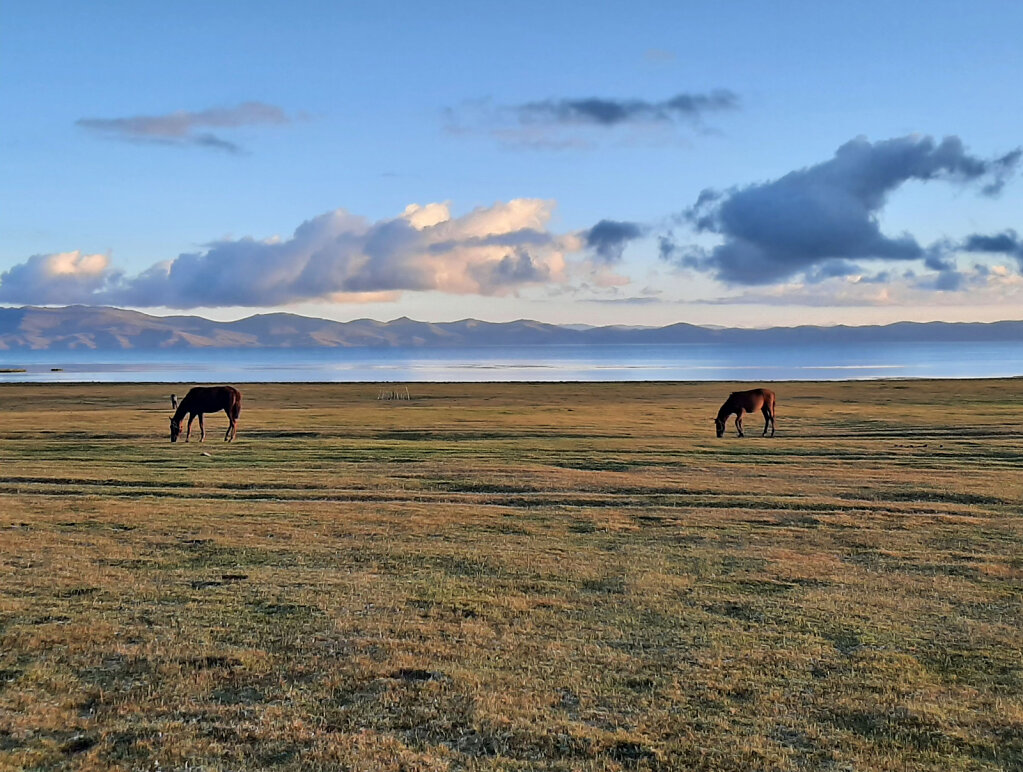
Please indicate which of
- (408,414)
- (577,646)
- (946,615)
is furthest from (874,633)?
(408,414)

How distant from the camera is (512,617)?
415 inches

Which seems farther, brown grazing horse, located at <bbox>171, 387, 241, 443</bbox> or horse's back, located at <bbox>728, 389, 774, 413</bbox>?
horse's back, located at <bbox>728, 389, 774, 413</bbox>

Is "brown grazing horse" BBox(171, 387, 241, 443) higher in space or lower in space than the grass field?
higher

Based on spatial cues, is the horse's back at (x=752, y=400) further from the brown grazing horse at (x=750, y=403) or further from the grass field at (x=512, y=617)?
the grass field at (x=512, y=617)

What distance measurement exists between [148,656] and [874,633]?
8.05 meters

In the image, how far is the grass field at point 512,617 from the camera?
707 cm

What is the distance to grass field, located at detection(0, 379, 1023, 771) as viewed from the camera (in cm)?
707

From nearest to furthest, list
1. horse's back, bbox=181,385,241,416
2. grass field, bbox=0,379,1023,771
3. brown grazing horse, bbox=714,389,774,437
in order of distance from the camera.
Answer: grass field, bbox=0,379,1023,771 < horse's back, bbox=181,385,241,416 < brown grazing horse, bbox=714,389,774,437

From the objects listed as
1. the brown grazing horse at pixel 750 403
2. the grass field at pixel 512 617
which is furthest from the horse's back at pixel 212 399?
the brown grazing horse at pixel 750 403

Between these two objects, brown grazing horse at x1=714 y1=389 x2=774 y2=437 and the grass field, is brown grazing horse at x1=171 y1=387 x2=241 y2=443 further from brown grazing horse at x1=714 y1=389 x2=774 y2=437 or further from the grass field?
brown grazing horse at x1=714 y1=389 x2=774 y2=437

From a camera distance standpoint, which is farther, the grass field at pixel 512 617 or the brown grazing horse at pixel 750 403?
the brown grazing horse at pixel 750 403

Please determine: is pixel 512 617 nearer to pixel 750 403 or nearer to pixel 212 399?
pixel 212 399

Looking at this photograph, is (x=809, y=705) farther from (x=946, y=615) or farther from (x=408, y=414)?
(x=408, y=414)

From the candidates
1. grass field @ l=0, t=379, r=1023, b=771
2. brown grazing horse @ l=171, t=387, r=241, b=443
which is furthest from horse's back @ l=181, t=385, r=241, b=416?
grass field @ l=0, t=379, r=1023, b=771
